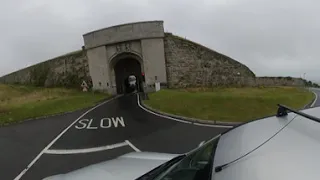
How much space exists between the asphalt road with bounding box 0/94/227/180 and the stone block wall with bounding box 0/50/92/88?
29.8 metres

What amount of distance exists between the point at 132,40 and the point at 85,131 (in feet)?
90.3

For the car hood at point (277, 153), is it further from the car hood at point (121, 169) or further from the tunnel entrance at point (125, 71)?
the tunnel entrance at point (125, 71)

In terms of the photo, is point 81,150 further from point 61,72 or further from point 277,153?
point 61,72

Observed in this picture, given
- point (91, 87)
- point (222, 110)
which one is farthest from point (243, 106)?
point (91, 87)

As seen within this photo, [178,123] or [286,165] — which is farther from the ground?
[286,165]

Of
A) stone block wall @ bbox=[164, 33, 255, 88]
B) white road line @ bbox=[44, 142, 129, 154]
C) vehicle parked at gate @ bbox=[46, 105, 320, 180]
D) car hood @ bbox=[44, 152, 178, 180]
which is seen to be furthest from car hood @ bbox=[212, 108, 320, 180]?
stone block wall @ bbox=[164, 33, 255, 88]

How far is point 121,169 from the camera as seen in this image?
108 inches

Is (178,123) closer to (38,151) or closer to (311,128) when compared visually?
(38,151)

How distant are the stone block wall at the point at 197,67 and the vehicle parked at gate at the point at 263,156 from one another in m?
35.4

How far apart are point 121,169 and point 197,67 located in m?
37.5

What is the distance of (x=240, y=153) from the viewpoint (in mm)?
1631

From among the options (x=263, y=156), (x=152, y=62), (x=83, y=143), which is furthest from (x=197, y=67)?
(x=263, y=156)

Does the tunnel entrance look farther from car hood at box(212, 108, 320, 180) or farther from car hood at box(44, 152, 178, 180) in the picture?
car hood at box(212, 108, 320, 180)

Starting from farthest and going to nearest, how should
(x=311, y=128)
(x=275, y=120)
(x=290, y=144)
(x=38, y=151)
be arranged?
1. (x=38, y=151)
2. (x=275, y=120)
3. (x=311, y=128)
4. (x=290, y=144)
